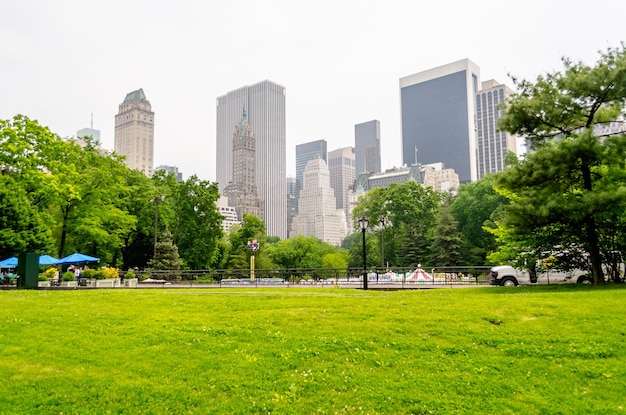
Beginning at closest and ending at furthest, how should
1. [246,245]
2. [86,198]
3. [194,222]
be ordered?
[86,198]
[194,222]
[246,245]

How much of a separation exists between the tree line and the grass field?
18.3ft

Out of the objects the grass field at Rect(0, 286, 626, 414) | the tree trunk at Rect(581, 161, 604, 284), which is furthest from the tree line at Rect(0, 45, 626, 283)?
the grass field at Rect(0, 286, 626, 414)

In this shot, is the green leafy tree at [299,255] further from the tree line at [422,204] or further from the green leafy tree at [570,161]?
the green leafy tree at [570,161]

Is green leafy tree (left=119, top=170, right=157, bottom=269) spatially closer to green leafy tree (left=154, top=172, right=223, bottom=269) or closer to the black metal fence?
green leafy tree (left=154, top=172, right=223, bottom=269)

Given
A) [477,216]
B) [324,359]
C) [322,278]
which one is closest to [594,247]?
[324,359]

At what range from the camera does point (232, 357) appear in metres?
10.3

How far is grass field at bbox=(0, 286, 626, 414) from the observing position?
8.55 meters

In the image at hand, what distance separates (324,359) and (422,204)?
65.6 metres

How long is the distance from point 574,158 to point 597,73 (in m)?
3.20

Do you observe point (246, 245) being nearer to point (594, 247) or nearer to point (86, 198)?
point (86, 198)

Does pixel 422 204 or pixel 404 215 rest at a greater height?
pixel 422 204

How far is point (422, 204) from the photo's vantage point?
73812 mm

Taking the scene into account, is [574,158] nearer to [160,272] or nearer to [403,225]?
[160,272]

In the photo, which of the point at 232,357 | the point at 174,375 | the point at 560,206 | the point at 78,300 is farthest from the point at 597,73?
the point at 78,300
